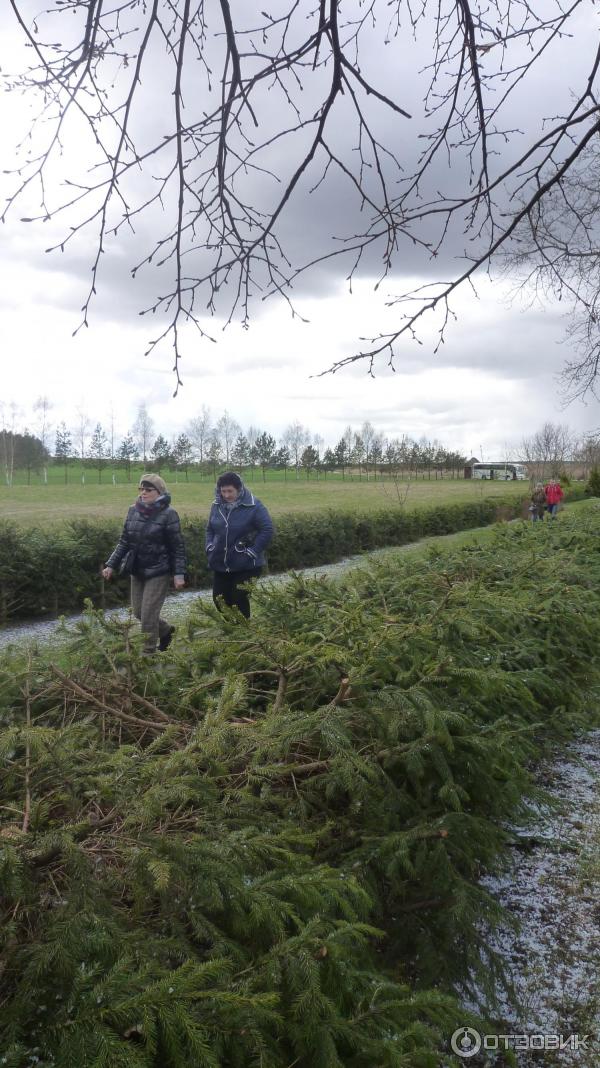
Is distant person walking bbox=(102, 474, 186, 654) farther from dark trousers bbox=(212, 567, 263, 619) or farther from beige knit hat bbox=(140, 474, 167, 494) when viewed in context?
dark trousers bbox=(212, 567, 263, 619)

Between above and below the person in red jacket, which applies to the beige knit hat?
above

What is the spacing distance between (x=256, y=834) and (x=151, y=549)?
4667 millimetres

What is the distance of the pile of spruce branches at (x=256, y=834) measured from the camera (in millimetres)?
1182

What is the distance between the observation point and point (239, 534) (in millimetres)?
6359

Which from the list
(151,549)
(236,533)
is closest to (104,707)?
(151,549)

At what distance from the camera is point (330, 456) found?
74188 millimetres

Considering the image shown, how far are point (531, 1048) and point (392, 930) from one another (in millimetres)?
572

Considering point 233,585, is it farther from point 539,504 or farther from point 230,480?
point 539,504

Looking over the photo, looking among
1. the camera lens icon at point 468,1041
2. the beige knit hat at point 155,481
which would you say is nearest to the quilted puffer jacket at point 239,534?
the beige knit hat at point 155,481

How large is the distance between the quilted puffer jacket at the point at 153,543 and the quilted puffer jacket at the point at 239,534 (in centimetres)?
32

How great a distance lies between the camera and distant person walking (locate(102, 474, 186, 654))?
6.16m

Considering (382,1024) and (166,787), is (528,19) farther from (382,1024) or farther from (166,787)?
(382,1024)

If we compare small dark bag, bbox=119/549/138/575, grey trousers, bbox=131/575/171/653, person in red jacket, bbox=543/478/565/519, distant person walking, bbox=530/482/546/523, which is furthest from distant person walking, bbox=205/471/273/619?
distant person walking, bbox=530/482/546/523

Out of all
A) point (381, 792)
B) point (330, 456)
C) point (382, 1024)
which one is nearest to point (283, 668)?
point (381, 792)
